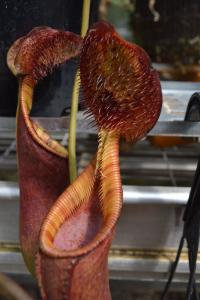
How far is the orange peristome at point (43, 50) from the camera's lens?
1.47 ft

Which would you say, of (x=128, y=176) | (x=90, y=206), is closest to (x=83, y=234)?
(x=90, y=206)

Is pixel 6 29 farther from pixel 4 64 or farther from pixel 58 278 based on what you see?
pixel 58 278

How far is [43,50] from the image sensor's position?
0.46m

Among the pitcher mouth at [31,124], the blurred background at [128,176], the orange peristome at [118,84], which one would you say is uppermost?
the orange peristome at [118,84]

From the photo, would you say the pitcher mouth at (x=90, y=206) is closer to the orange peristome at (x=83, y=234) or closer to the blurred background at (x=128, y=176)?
the orange peristome at (x=83, y=234)

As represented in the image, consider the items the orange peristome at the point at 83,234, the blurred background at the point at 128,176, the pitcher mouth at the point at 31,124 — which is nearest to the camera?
the orange peristome at the point at 83,234

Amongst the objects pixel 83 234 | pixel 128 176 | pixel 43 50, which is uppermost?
pixel 43 50

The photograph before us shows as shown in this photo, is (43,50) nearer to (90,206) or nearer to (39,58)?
(39,58)

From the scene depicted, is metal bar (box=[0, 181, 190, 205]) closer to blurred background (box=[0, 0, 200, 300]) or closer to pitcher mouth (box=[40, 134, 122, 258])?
blurred background (box=[0, 0, 200, 300])

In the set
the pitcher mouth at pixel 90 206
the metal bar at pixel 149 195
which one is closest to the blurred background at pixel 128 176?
the metal bar at pixel 149 195

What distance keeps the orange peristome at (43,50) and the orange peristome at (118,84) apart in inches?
1.9

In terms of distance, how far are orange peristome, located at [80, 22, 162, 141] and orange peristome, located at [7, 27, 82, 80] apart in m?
0.05

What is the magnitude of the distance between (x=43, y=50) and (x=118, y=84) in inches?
3.6

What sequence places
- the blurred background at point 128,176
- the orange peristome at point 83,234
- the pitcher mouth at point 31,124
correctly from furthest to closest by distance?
the blurred background at point 128,176, the pitcher mouth at point 31,124, the orange peristome at point 83,234
